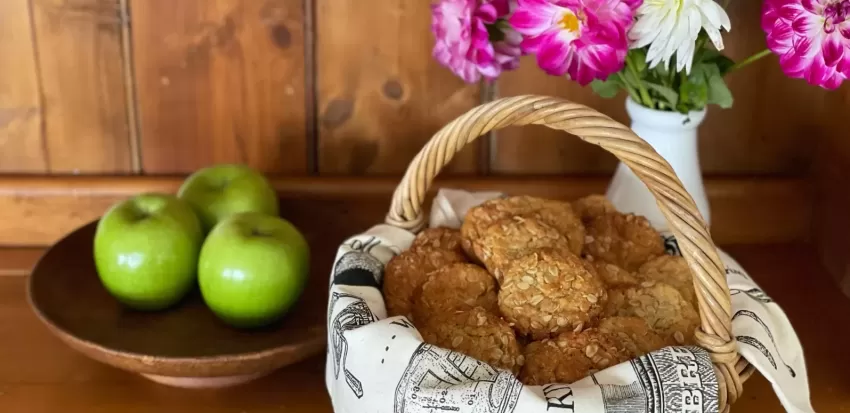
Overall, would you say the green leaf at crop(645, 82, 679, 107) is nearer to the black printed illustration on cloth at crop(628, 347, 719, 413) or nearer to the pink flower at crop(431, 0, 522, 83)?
the pink flower at crop(431, 0, 522, 83)

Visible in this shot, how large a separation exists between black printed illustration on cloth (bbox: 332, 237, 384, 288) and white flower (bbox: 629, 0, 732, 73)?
0.26 metres

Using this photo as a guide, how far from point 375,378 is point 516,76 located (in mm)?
445

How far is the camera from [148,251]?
2.30ft

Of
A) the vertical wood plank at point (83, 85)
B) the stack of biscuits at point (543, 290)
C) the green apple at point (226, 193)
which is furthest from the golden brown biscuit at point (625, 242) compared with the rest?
the vertical wood plank at point (83, 85)

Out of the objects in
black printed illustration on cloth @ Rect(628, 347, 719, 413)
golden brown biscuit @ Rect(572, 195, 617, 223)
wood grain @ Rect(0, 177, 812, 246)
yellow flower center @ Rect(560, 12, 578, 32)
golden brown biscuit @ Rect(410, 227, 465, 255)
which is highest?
yellow flower center @ Rect(560, 12, 578, 32)

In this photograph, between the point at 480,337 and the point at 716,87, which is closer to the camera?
the point at 480,337

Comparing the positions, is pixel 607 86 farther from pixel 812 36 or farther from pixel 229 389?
pixel 229 389

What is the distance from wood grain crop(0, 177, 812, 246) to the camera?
890 millimetres

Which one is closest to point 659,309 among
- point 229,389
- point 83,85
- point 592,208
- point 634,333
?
point 634,333

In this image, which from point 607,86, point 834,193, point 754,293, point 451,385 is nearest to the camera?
point 451,385

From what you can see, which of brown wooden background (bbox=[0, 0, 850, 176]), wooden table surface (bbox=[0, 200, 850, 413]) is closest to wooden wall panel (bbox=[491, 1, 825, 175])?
brown wooden background (bbox=[0, 0, 850, 176])

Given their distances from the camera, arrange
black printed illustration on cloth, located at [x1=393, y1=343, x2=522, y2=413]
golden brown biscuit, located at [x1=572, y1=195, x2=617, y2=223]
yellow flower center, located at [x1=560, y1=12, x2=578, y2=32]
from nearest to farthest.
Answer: black printed illustration on cloth, located at [x1=393, y1=343, x2=522, y2=413] < yellow flower center, located at [x1=560, y1=12, x2=578, y2=32] < golden brown biscuit, located at [x1=572, y1=195, x2=617, y2=223]

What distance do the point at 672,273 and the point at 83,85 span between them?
646 mm

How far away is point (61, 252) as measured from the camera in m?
0.79
